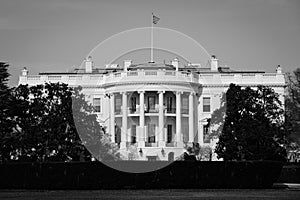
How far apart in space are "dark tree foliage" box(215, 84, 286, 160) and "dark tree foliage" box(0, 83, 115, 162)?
30.8 feet

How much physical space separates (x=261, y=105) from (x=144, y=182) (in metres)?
16.8

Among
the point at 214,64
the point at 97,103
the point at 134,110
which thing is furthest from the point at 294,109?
the point at 97,103

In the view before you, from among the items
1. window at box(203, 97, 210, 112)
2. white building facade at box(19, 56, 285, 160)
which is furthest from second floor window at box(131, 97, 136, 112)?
window at box(203, 97, 210, 112)

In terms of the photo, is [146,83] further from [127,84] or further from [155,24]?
[155,24]

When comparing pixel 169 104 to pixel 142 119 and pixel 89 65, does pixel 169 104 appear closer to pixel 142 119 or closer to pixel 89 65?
pixel 142 119

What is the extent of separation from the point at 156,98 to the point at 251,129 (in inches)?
1235

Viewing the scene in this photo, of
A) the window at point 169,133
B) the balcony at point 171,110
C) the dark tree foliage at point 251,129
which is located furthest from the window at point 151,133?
the dark tree foliage at point 251,129

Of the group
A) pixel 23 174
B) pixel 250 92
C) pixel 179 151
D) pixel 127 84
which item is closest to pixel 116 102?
pixel 127 84

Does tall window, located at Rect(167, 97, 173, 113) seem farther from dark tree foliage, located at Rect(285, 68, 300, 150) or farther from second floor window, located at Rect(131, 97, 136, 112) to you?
dark tree foliage, located at Rect(285, 68, 300, 150)

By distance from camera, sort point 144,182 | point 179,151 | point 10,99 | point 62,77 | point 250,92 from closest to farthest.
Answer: point 144,182 → point 10,99 → point 250,92 → point 179,151 → point 62,77

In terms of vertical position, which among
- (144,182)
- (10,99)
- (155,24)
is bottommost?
(144,182)

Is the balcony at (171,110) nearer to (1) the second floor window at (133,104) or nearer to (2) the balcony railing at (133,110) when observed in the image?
(2) the balcony railing at (133,110)

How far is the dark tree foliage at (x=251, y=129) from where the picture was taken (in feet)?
180

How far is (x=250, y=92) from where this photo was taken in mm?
57438
